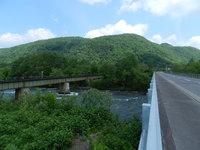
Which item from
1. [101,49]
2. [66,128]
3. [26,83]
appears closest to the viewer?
[66,128]

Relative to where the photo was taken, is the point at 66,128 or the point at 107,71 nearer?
the point at 66,128

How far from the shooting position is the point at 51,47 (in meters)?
166

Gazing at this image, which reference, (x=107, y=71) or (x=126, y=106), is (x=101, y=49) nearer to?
(x=107, y=71)

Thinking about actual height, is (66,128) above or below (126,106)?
above

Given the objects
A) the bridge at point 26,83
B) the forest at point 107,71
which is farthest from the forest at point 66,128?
the forest at point 107,71

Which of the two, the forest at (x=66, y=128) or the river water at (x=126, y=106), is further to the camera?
the river water at (x=126, y=106)

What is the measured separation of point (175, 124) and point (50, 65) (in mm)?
93209

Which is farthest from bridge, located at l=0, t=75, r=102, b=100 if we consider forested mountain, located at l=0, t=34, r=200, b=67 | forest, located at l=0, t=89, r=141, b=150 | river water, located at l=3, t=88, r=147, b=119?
forested mountain, located at l=0, t=34, r=200, b=67

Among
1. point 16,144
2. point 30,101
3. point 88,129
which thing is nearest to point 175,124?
point 88,129

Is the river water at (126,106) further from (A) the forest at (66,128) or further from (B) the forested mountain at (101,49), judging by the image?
(B) the forested mountain at (101,49)

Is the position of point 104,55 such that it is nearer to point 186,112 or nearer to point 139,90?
point 139,90

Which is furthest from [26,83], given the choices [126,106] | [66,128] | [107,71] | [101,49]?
[101,49]

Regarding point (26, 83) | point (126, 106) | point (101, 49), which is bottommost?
point (126, 106)

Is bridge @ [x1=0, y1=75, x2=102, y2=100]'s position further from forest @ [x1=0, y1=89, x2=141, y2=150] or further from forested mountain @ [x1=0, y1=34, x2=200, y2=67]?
forested mountain @ [x1=0, y1=34, x2=200, y2=67]
